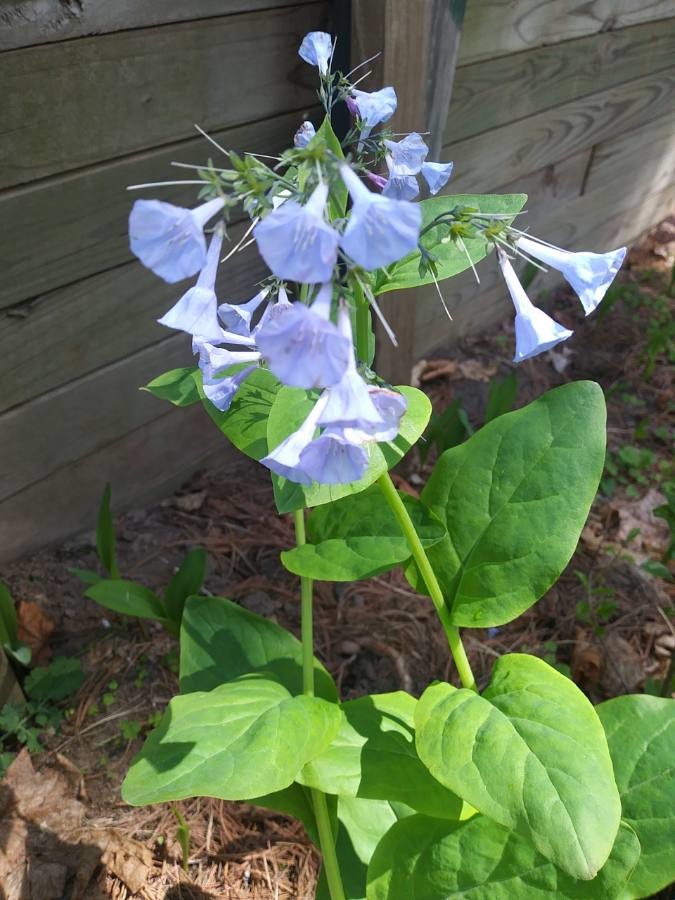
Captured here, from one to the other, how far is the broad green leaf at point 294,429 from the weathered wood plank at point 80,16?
111 cm

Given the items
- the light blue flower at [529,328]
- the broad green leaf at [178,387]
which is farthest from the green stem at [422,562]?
the broad green leaf at [178,387]

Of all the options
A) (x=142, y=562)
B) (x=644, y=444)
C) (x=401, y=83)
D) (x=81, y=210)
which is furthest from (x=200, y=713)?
(x=644, y=444)

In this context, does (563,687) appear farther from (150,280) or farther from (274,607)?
(150,280)

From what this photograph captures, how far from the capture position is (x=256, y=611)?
84.3 inches

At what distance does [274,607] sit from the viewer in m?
2.17

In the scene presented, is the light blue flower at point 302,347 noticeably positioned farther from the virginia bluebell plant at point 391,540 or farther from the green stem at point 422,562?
the green stem at point 422,562

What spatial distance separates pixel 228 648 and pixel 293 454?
0.81m

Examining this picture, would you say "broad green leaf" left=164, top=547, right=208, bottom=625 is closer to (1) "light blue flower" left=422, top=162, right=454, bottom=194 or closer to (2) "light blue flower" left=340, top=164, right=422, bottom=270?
(1) "light blue flower" left=422, top=162, right=454, bottom=194

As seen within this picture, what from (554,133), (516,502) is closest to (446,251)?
(516,502)

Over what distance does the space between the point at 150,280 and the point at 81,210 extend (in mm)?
301

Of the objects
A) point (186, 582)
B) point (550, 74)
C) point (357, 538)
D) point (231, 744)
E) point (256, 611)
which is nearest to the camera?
point (231, 744)

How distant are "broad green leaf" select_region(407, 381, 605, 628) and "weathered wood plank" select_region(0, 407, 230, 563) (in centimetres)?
126

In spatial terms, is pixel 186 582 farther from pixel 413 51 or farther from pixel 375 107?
pixel 413 51

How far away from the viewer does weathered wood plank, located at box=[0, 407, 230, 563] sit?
2164mm
